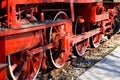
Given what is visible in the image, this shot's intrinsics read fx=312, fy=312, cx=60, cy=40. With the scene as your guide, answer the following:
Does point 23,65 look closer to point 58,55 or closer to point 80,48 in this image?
point 58,55

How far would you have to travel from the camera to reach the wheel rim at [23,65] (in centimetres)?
519

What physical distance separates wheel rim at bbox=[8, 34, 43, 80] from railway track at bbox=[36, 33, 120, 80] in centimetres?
55

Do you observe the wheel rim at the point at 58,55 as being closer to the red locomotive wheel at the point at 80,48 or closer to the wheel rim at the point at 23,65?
the wheel rim at the point at 23,65

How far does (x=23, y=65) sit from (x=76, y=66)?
209 cm

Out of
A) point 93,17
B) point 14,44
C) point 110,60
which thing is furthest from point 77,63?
point 14,44

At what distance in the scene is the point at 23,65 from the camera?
5.48 m


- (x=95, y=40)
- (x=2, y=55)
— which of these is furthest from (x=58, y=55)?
(x=95, y=40)

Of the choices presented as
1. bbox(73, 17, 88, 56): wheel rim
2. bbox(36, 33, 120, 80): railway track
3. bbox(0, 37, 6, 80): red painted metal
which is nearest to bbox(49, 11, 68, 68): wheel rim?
A: bbox(36, 33, 120, 80): railway track

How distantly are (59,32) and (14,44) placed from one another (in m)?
1.81

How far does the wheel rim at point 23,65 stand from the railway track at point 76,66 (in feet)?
1.82

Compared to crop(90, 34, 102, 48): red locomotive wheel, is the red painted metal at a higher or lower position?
higher

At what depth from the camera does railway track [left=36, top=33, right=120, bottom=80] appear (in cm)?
634

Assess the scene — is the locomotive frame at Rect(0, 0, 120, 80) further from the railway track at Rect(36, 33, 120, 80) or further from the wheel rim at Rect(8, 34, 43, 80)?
the railway track at Rect(36, 33, 120, 80)

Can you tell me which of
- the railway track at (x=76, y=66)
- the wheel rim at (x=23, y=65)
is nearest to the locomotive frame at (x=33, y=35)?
the wheel rim at (x=23, y=65)
